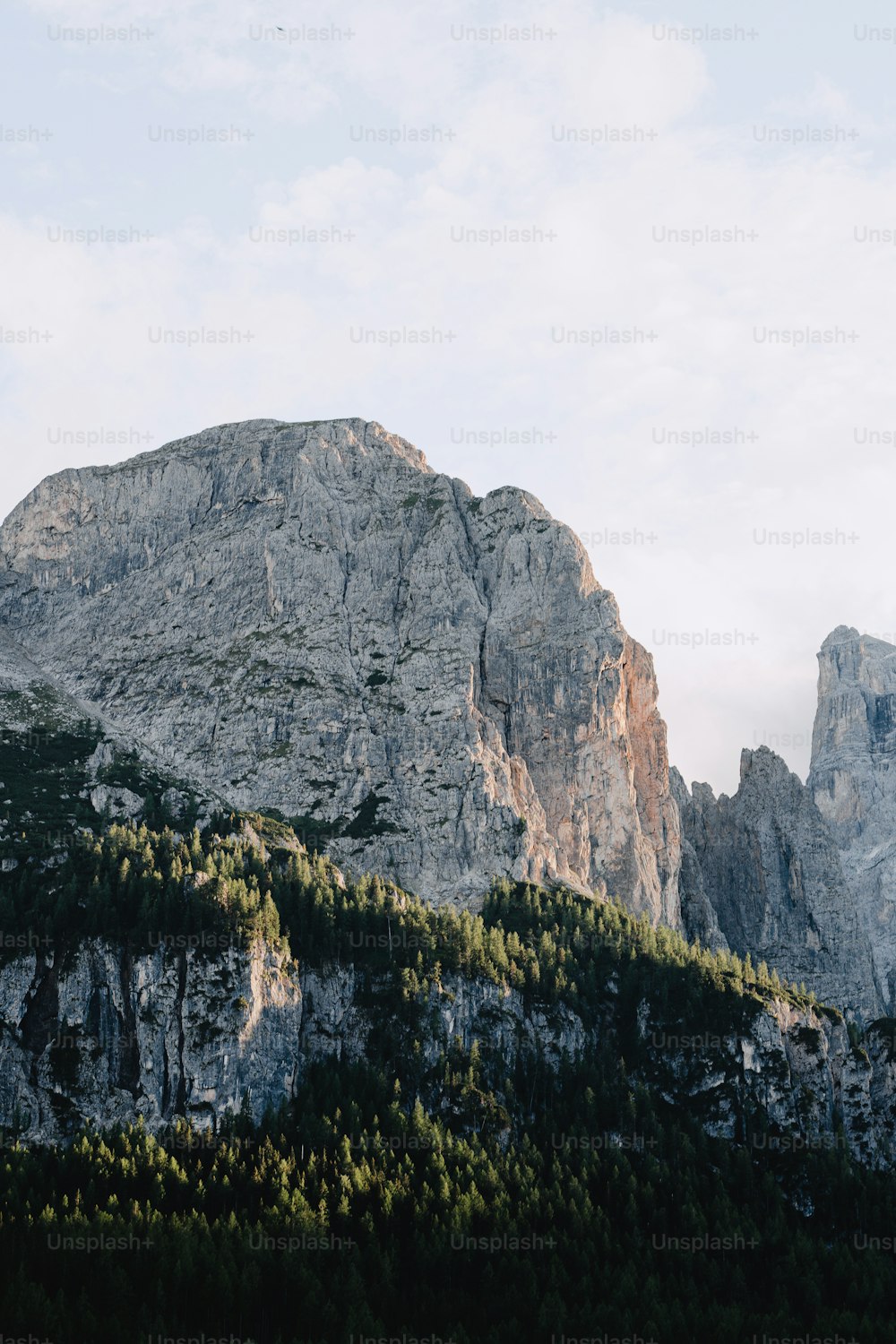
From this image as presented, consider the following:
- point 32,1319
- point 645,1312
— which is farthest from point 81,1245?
point 645,1312

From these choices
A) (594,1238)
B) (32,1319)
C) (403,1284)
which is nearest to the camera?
(32,1319)

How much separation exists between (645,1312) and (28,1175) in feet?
237

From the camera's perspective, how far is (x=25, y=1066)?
191 metres

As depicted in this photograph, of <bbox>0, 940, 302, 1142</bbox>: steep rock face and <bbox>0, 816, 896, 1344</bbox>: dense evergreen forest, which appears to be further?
<bbox>0, 940, 302, 1142</bbox>: steep rock face

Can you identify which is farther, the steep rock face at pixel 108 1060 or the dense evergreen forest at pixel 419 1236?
the steep rock face at pixel 108 1060

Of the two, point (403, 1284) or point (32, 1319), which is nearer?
point (32, 1319)

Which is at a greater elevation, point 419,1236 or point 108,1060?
point 108,1060

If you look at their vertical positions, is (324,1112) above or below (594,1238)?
above

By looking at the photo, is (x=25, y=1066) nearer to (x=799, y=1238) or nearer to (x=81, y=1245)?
(x=81, y=1245)

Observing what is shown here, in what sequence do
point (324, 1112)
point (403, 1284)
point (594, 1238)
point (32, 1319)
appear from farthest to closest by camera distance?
point (324, 1112) < point (594, 1238) < point (403, 1284) < point (32, 1319)

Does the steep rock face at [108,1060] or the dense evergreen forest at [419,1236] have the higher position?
the steep rock face at [108,1060]

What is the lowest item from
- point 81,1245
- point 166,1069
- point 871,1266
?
point 871,1266

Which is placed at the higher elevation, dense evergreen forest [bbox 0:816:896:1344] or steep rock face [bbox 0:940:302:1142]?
steep rock face [bbox 0:940:302:1142]

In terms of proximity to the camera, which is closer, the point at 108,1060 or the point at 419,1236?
the point at 419,1236
